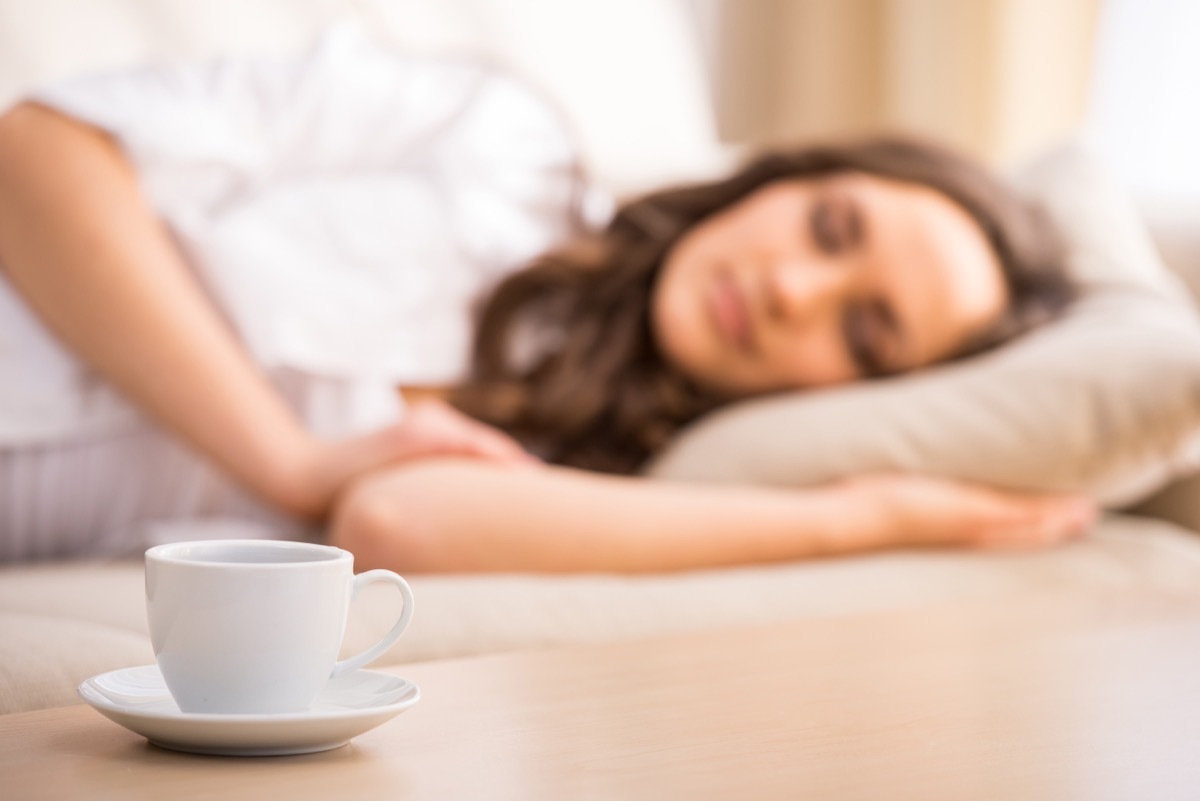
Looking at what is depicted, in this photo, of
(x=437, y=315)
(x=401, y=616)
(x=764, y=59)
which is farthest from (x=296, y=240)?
(x=764, y=59)

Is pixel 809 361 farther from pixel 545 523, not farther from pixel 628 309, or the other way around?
pixel 545 523

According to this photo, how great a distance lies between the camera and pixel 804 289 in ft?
4.52

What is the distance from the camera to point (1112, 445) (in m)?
1.19

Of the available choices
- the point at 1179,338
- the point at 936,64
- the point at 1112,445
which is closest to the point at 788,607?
the point at 1112,445

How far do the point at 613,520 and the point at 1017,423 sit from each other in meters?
0.43

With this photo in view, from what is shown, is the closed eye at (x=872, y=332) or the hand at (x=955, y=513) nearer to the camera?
the hand at (x=955, y=513)

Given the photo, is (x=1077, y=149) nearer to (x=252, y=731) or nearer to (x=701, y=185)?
(x=701, y=185)

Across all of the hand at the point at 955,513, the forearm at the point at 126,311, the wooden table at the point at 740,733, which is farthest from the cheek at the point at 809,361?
the wooden table at the point at 740,733

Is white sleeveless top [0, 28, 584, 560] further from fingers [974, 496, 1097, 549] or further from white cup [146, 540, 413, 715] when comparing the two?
white cup [146, 540, 413, 715]

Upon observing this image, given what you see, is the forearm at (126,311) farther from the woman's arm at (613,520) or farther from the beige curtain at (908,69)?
the beige curtain at (908,69)

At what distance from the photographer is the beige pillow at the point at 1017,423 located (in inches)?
46.7

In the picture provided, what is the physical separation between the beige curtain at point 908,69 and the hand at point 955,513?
1.35 m

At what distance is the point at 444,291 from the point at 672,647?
0.81 meters

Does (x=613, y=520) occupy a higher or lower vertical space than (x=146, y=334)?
lower
